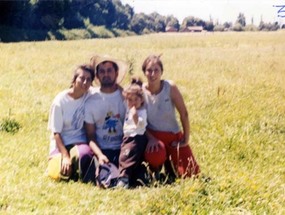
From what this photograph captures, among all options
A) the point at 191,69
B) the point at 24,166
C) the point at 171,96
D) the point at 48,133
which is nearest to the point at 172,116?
the point at 171,96

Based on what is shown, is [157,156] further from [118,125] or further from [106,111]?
[106,111]

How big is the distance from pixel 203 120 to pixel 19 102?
12.2ft

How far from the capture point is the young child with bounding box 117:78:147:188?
15.2ft

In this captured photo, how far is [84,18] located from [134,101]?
192 ft

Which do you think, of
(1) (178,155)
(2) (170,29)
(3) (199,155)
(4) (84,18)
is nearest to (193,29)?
(2) (170,29)

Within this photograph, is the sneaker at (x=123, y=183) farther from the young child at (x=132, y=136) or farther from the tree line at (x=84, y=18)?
the tree line at (x=84, y=18)

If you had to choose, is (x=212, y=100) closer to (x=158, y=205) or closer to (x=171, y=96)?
(x=171, y=96)

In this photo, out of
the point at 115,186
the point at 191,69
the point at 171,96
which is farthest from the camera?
the point at 191,69

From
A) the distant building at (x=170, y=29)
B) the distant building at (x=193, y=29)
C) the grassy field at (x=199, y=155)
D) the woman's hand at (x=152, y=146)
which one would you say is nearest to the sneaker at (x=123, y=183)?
the grassy field at (x=199, y=155)

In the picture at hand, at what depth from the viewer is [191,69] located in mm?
13875

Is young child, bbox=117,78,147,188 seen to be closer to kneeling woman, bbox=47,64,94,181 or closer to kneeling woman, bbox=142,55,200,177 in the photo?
kneeling woman, bbox=142,55,200,177

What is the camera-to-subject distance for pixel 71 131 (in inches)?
198

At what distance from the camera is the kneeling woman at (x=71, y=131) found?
4754 millimetres

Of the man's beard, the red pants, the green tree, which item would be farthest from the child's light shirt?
the green tree
